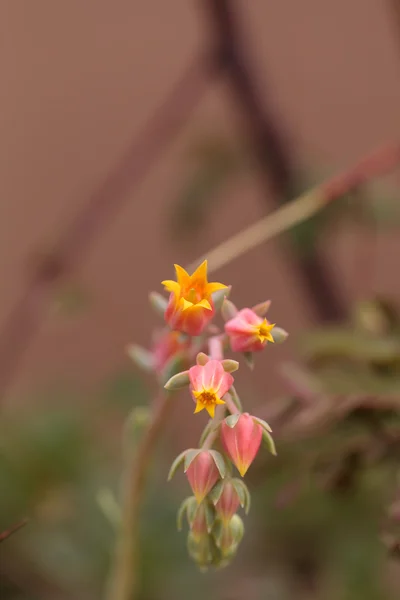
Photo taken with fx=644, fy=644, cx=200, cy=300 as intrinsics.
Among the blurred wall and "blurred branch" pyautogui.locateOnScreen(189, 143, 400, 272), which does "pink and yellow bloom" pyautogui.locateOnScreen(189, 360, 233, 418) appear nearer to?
"blurred branch" pyautogui.locateOnScreen(189, 143, 400, 272)

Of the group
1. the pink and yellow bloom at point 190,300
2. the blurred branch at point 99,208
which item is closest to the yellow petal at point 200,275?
the pink and yellow bloom at point 190,300

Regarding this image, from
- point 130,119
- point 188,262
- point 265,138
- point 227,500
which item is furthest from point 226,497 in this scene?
point 130,119

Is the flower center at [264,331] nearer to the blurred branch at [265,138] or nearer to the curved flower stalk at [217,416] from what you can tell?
the curved flower stalk at [217,416]

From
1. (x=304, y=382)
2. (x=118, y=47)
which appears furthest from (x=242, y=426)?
(x=118, y=47)

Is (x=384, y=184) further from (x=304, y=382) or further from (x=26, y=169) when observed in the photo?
(x=26, y=169)

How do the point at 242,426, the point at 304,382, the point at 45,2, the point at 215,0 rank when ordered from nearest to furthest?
the point at 242,426 < the point at 304,382 < the point at 215,0 < the point at 45,2

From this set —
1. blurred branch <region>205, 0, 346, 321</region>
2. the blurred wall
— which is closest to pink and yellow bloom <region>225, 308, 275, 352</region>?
blurred branch <region>205, 0, 346, 321</region>

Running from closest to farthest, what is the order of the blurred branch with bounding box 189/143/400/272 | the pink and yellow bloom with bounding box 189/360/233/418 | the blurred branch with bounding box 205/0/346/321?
the pink and yellow bloom with bounding box 189/360/233/418 < the blurred branch with bounding box 189/143/400/272 < the blurred branch with bounding box 205/0/346/321
